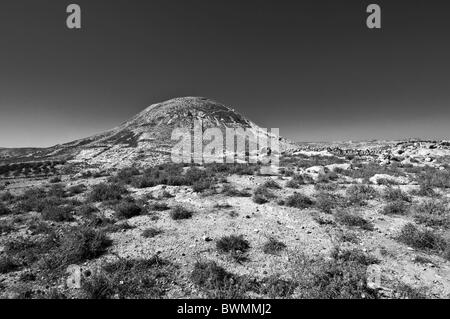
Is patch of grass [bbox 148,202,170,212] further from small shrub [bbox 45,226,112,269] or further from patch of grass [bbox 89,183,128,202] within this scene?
small shrub [bbox 45,226,112,269]

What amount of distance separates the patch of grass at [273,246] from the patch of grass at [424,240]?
144 inches

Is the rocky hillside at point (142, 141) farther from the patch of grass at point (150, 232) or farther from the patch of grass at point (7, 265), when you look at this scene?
the patch of grass at point (7, 265)

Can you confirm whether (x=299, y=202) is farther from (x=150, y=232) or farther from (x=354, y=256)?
(x=150, y=232)

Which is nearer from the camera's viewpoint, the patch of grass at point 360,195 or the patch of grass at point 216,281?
the patch of grass at point 216,281

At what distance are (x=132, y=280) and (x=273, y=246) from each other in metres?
3.77

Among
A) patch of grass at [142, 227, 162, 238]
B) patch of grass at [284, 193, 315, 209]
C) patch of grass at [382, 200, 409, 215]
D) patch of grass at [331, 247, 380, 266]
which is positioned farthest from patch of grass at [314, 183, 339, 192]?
patch of grass at [142, 227, 162, 238]

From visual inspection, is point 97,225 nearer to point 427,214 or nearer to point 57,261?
point 57,261

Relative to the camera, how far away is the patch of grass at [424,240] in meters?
5.93

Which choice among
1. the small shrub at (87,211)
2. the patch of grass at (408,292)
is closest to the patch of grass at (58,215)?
the small shrub at (87,211)

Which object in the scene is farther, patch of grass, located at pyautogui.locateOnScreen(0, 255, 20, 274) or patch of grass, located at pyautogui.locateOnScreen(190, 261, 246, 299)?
patch of grass, located at pyautogui.locateOnScreen(0, 255, 20, 274)

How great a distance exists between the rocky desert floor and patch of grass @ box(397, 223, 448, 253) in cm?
3

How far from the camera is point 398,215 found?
8469 mm

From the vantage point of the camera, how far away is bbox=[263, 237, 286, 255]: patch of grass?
6.06m

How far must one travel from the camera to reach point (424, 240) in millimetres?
6137
